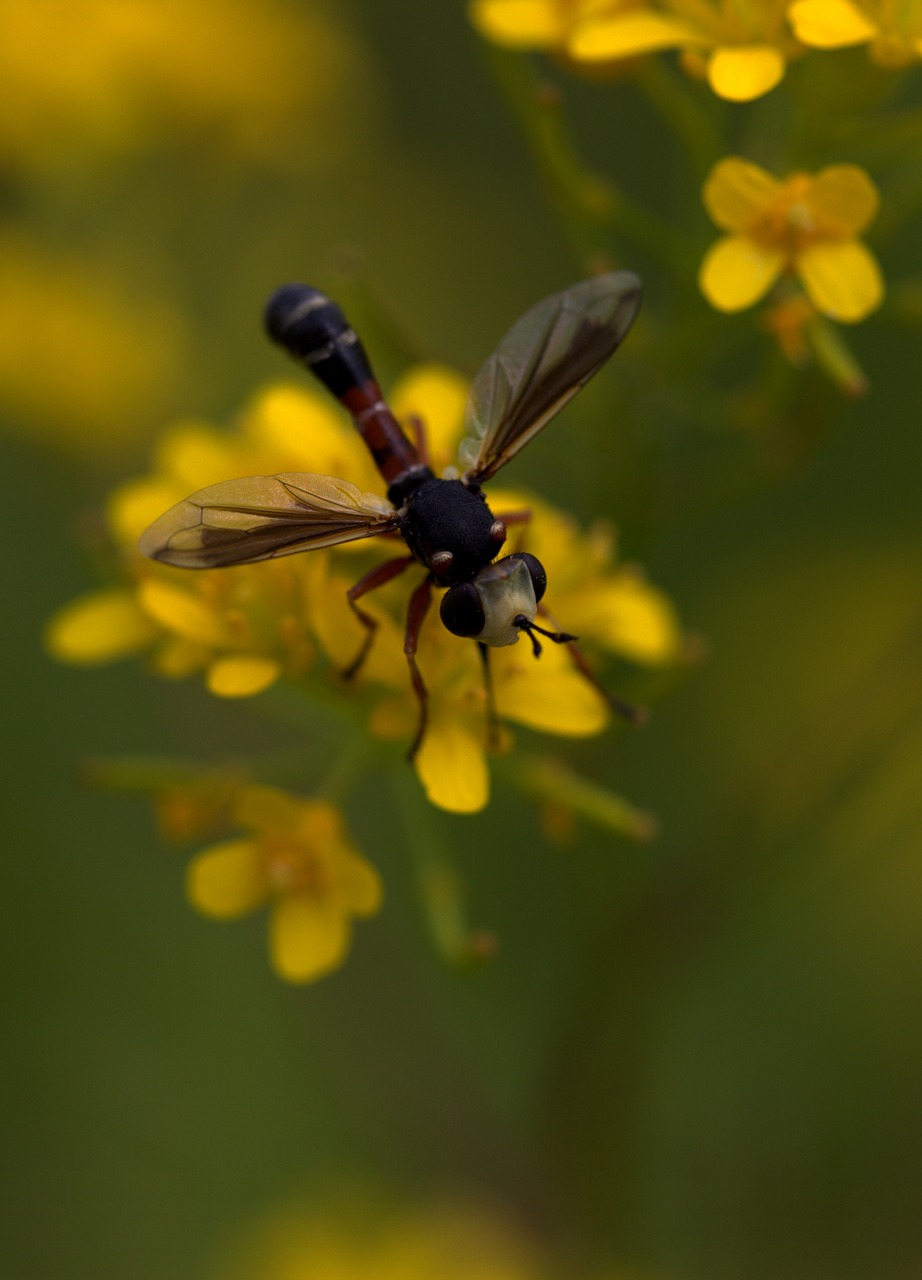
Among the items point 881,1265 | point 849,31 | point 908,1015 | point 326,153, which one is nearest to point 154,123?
point 326,153

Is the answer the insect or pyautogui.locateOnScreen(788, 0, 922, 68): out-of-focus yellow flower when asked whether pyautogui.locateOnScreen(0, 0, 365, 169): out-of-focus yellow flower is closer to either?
the insect

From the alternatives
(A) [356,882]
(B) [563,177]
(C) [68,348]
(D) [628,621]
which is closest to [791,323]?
(B) [563,177]

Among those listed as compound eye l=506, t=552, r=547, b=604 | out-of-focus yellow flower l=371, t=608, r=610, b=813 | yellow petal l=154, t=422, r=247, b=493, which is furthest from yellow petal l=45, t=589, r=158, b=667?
compound eye l=506, t=552, r=547, b=604

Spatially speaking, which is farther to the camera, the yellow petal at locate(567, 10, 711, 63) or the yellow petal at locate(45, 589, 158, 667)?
the yellow petal at locate(45, 589, 158, 667)

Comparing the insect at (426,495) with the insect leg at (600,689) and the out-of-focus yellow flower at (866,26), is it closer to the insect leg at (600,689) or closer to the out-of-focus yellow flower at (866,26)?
the insect leg at (600,689)

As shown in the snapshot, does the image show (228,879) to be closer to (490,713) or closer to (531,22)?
(490,713)

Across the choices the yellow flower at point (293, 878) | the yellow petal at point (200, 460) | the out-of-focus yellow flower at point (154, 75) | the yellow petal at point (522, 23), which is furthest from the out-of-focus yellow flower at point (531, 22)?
the out-of-focus yellow flower at point (154, 75)
